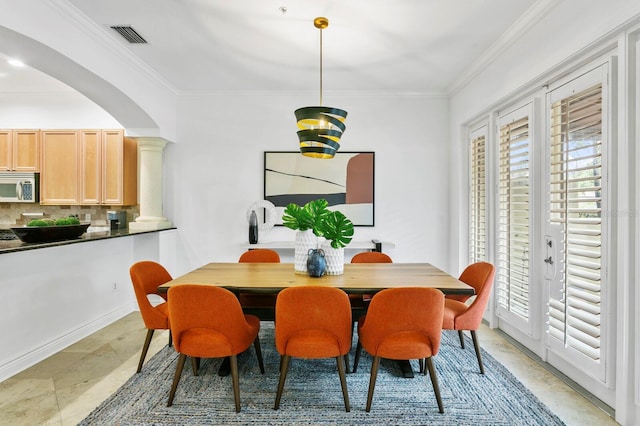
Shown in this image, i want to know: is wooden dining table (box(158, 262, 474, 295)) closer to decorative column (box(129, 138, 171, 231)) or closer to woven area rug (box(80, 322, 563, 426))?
woven area rug (box(80, 322, 563, 426))

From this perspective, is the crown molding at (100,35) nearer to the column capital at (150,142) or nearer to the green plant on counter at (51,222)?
the column capital at (150,142)

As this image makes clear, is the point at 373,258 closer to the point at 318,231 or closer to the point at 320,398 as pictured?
the point at 318,231

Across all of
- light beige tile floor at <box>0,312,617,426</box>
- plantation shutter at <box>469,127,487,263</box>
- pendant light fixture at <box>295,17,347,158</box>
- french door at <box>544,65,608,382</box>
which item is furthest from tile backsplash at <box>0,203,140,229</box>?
french door at <box>544,65,608,382</box>

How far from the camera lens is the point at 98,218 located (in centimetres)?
481

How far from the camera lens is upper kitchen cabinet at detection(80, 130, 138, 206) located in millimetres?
4426

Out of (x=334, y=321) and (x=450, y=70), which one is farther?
(x=450, y=70)

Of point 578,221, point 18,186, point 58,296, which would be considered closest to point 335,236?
point 578,221

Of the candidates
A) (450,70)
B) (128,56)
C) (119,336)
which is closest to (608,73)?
(450,70)

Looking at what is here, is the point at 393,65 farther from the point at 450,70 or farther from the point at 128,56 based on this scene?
the point at 128,56

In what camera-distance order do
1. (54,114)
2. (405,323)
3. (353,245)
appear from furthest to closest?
(54,114), (353,245), (405,323)

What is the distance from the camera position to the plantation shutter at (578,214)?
212 cm

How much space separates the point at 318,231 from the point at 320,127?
2.75 feet

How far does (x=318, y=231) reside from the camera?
8.54 ft

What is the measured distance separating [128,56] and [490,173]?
3.99 m
